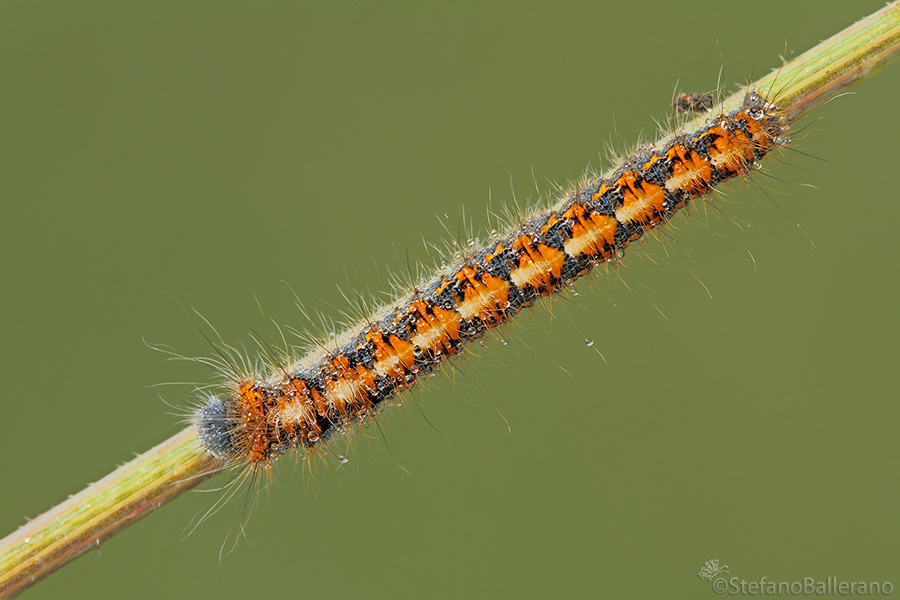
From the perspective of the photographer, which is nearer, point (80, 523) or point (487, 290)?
point (80, 523)

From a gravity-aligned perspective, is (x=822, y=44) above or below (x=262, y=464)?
above

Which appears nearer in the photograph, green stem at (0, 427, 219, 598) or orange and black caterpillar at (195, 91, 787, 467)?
green stem at (0, 427, 219, 598)

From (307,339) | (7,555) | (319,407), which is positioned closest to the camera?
(7,555)

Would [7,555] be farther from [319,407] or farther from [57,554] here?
[319,407]

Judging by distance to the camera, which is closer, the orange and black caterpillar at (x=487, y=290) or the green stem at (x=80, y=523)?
the green stem at (x=80, y=523)

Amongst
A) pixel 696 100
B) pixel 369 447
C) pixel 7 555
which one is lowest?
pixel 369 447

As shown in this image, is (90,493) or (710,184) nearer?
(90,493)

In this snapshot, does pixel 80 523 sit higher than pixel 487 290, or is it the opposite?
pixel 487 290

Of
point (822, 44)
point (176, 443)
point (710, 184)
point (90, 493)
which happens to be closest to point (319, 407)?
point (176, 443)
